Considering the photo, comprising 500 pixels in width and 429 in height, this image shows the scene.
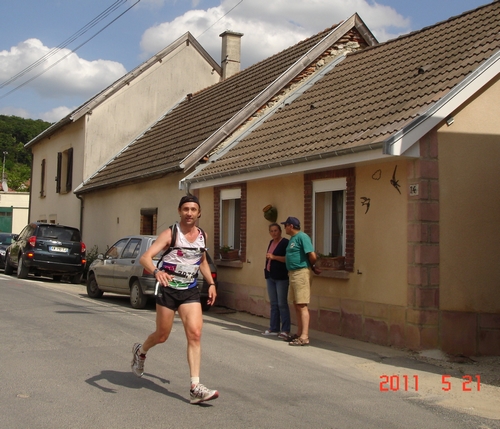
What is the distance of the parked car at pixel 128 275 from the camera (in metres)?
13.1

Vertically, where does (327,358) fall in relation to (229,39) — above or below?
below

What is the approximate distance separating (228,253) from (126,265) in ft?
7.08

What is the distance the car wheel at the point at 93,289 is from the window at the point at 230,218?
2953 mm

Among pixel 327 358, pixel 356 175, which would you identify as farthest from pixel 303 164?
pixel 327 358

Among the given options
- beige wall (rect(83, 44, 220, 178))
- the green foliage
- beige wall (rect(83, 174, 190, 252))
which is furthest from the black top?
the green foliage

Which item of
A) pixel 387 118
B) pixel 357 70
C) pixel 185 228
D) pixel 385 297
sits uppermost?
pixel 357 70

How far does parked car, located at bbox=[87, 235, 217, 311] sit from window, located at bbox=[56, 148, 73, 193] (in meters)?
12.0

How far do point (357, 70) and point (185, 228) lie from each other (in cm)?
928

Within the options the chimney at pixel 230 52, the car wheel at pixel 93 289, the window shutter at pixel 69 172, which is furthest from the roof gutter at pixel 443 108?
the window shutter at pixel 69 172

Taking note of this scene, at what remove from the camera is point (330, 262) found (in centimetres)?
1095

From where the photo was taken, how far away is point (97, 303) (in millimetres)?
13883

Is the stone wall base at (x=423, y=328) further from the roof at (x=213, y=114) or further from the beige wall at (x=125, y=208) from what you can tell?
the beige wall at (x=125, y=208)

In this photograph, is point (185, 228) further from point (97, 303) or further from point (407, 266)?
point (97, 303)

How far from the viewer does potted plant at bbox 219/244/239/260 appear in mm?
14211
